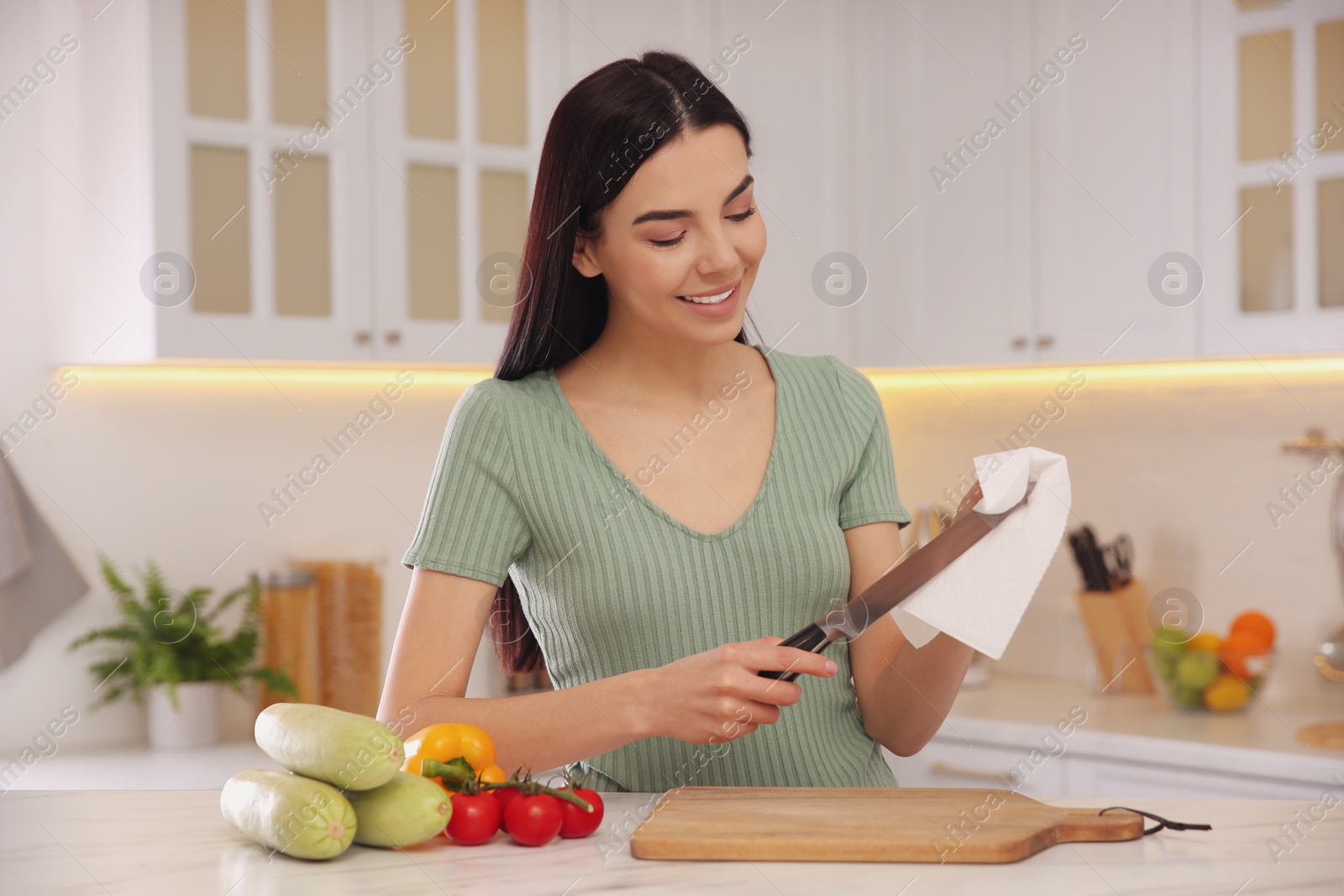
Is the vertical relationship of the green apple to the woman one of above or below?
below

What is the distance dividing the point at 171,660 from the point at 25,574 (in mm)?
317

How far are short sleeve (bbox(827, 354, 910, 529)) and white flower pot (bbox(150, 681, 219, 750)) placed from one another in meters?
1.65

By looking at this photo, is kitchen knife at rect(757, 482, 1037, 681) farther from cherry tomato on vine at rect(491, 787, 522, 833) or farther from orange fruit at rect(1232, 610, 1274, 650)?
orange fruit at rect(1232, 610, 1274, 650)

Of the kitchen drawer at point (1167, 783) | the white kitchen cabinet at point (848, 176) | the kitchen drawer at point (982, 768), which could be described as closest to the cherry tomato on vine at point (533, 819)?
the kitchen drawer at point (1167, 783)

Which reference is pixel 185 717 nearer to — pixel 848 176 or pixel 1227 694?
pixel 848 176

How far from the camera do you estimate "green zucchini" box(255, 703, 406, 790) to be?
2.75 ft

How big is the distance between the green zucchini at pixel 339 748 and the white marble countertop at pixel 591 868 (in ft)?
0.20

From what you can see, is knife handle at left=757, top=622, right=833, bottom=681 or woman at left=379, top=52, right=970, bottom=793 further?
woman at left=379, top=52, right=970, bottom=793

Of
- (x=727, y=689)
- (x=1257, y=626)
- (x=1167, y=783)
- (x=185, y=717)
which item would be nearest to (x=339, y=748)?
(x=727, y=689)

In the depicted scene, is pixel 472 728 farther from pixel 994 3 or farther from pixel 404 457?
pixel 994 3

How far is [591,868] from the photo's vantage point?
0.84 meters

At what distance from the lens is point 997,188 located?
101 inches

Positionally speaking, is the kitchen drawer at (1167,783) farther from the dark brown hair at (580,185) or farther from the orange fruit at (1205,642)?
the dark brown hair at (580,185)

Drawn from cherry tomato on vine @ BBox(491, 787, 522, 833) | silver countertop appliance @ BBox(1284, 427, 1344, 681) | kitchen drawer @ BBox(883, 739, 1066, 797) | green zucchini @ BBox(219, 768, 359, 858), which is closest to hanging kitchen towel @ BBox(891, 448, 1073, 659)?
cherry tomato on vine @ BBox(491, 787, 522, 833)
